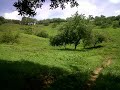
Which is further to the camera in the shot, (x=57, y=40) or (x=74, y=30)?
(x=57, y=40)

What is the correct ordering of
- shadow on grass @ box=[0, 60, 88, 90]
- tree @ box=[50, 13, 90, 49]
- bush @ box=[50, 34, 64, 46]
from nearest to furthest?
shadow on grass @ box=[0, 60, 88, 90], tree @ box=[50, 13, 90, 49], bush @ box=[50, 34, 64, 46]

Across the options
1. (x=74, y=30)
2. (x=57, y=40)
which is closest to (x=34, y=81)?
(x=74, y=30)

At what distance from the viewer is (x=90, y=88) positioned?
21.7 m

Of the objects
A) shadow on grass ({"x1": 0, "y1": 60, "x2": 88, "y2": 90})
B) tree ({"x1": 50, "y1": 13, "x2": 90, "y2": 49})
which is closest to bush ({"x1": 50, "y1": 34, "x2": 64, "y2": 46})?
tree ({"x1": 50, "y1": 13, "x2": 90, "y2": 49})

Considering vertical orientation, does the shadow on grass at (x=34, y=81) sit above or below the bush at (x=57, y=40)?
above

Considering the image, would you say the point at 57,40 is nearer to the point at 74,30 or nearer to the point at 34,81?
the point at 74,30

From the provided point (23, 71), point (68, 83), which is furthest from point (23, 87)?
point (23, 71)

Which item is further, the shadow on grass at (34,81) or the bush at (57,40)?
the bush at (57,40)

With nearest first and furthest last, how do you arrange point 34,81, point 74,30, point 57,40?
point 34,81 → point 74,30 → point 57,40

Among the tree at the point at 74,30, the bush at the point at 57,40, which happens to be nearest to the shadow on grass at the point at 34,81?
the tree at the point at 74,30

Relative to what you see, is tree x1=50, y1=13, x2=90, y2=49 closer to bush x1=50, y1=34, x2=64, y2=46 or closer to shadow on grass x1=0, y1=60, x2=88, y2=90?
bush x1=50, y1=34, x2=64, y2=46

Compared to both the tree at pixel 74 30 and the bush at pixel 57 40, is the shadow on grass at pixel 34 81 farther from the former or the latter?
the bush at pixel 57 40

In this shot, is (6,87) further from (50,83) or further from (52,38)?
(52,38)

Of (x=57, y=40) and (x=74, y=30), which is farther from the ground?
(x=74, y=30)
